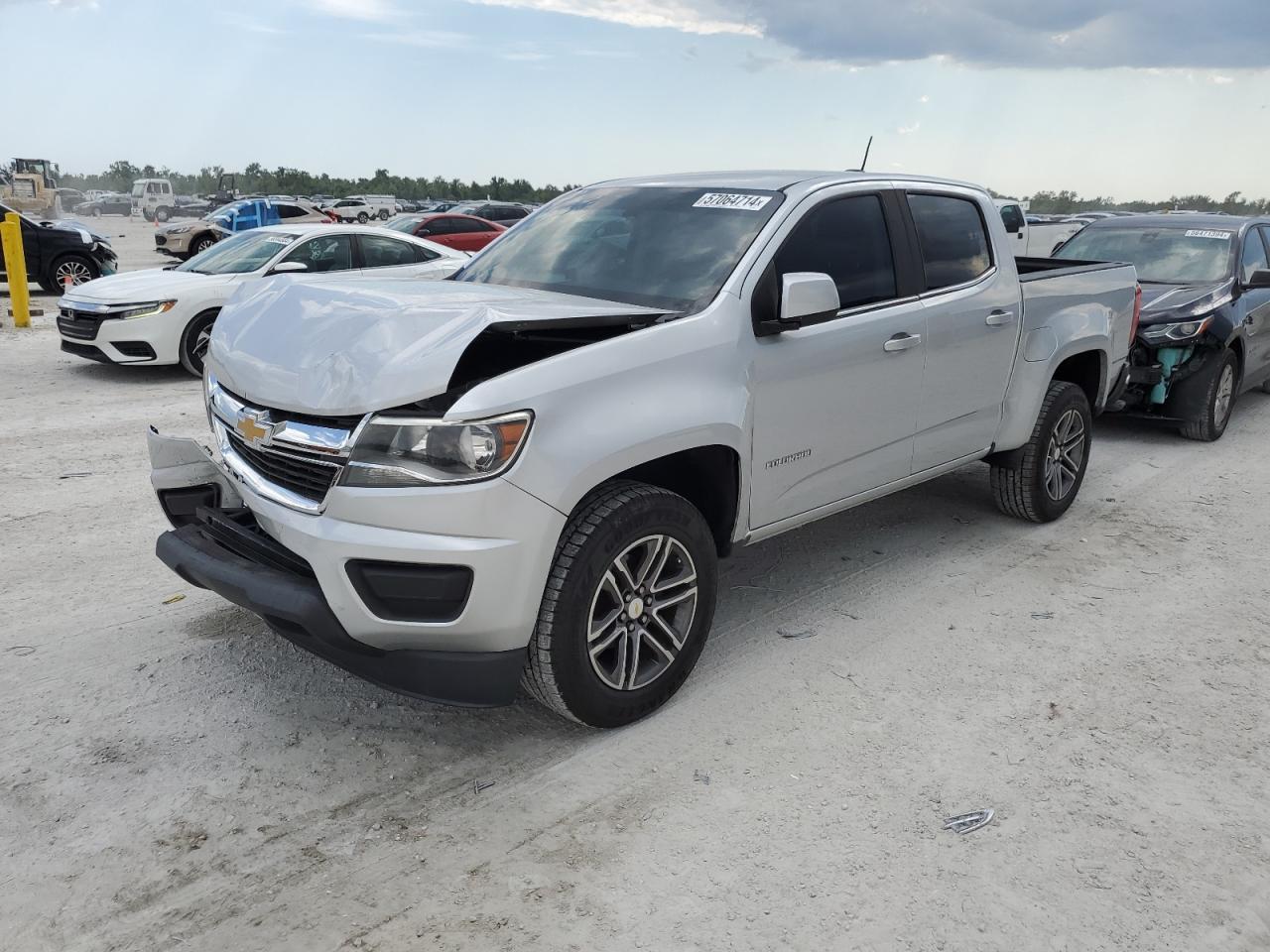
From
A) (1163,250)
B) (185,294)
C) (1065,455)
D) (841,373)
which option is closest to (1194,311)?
(1163,250)

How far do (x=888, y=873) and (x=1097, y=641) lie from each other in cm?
204

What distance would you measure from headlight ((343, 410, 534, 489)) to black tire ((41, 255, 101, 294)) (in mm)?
15361

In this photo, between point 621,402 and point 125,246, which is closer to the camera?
point 621,402

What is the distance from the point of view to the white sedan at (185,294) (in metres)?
9.48

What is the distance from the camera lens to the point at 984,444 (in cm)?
527

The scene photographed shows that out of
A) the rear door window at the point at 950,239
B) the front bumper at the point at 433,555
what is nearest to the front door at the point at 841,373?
the rear door window at the point at 950,239

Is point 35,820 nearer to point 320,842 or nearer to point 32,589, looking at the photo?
point 320,842

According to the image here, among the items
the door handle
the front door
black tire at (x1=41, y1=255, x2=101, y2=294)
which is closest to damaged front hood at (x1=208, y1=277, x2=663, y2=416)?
the front door

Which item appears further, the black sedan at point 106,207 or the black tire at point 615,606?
the black sedan at point 106,207

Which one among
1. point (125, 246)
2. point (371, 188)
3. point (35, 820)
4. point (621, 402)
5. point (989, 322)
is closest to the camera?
point (35, 820)

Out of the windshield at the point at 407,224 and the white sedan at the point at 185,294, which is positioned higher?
the windshield at the point at 407,224

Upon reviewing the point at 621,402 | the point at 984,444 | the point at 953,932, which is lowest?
the point at 953,932

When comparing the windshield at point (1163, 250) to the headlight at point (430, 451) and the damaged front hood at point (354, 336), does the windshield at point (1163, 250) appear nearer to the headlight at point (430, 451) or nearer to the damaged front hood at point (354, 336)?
the damaged front hood at point (354, 336)

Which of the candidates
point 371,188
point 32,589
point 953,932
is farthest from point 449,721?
point 371,188
